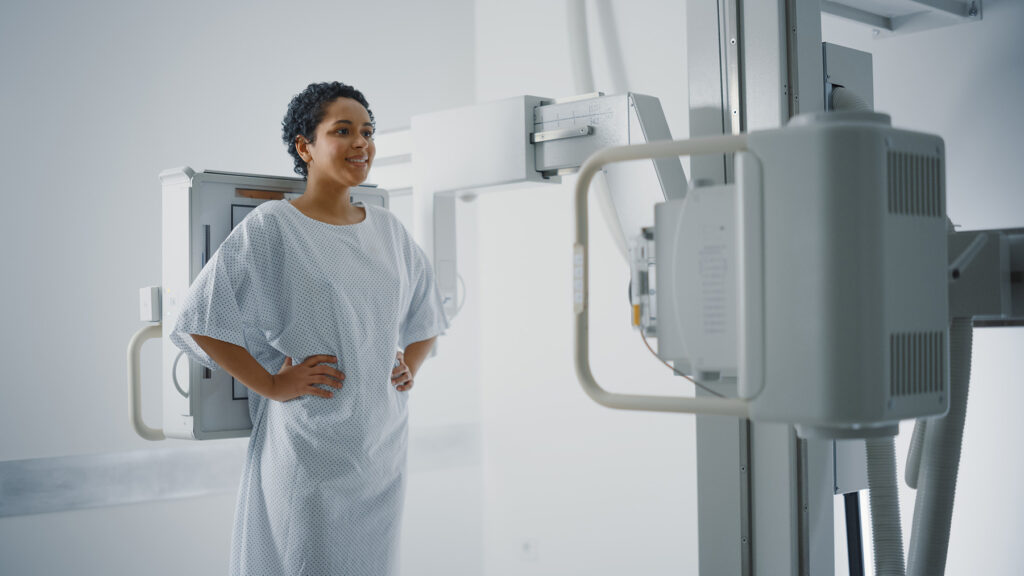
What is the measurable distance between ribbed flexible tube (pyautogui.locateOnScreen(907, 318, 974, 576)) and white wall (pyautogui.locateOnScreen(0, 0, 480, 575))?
2.39 metres

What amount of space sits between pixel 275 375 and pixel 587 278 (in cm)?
92

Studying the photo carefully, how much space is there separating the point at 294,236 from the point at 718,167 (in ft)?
2.90

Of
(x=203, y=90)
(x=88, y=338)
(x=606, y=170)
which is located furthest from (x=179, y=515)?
(x=606, y=170)

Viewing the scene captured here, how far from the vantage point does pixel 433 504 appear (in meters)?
3.94

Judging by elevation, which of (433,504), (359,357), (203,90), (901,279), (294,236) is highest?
(203,90)

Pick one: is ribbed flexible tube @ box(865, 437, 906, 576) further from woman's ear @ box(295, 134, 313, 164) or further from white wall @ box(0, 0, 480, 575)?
white wall @ box(0, 0, 480, 575)

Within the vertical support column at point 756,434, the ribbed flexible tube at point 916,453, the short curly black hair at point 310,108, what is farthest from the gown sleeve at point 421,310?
the ribbed flexible tube at point 916,453

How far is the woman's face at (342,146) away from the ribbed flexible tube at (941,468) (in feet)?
4.03

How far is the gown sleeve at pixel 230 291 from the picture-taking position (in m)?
1.87

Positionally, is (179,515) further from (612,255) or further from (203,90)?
(612,255)

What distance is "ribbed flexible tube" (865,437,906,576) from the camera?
1.35m

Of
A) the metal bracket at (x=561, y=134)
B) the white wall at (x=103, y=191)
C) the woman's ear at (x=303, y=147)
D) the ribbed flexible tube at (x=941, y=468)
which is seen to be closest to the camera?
the ribbed flexible tube at (x=941, y=468)

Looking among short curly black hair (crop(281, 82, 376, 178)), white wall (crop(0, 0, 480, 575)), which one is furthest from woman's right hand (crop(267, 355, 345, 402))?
white wall (crop(0, 0, 480, 575))

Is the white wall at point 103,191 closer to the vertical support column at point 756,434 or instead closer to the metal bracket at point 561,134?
the metal bracket at point 561,134
